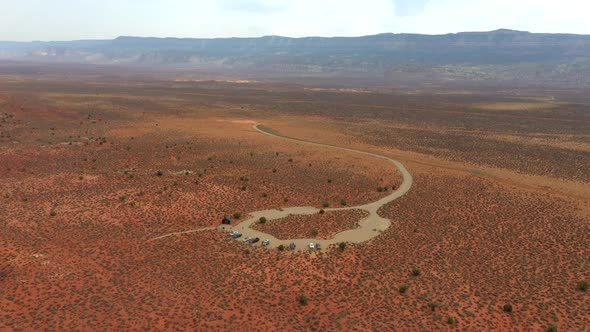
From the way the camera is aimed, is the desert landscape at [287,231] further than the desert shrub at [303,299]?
No

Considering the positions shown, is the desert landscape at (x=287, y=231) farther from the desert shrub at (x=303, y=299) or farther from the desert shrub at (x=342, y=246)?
the desert shrub at (x=303, y=299)

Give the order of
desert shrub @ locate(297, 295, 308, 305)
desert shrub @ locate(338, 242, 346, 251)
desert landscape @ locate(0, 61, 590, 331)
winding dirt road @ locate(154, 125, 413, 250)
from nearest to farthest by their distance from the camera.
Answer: desert landscape @ locate(0, 61, 590, 331) → desert shrub @ locate(297, 295, 308, 305) → desert shrub @ locate(338, 242, 346, 251) → winding dirt road @ locate(154, 125, 413, 250)

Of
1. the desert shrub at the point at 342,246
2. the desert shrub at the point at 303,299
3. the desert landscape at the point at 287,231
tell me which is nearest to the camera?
the desert landscape at the point at 287,231

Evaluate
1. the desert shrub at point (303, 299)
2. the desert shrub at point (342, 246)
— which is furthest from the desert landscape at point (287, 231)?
the desert shrub at point (303, 299)

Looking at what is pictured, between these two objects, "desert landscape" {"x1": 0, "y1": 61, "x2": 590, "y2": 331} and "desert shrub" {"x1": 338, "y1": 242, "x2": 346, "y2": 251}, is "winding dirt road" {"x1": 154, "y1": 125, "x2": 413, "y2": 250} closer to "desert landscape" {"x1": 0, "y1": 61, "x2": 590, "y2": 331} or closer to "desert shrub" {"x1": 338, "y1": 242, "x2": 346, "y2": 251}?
"desert landscape" {"x1": 0, "y1": 61, "x2": 590, "y2": 331}

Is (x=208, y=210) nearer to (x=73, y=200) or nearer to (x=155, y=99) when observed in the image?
(x=73, y=200)

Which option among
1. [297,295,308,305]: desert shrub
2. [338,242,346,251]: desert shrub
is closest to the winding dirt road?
[338,242,346,251]: desert shrub

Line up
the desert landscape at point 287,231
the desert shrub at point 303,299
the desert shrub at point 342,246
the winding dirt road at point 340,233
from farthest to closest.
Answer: the winding dirt road at point 340,233 → the desert shrub at point 342,246 → the desert shrub at point 303,299 → the desert landscape at point 287,231

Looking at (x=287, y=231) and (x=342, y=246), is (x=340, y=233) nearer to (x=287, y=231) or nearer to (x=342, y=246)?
(x=342, y=246)

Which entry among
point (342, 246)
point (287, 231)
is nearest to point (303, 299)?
point (342, 246)
